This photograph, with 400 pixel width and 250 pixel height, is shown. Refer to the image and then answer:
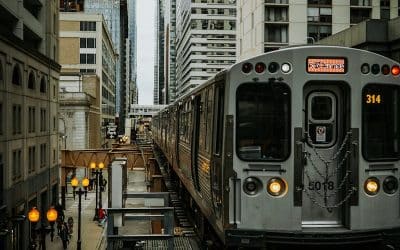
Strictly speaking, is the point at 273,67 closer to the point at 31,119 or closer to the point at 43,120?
the point at 31,119

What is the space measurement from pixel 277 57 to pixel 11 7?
68.1 feet

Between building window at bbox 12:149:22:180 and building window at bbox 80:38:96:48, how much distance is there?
52647mm

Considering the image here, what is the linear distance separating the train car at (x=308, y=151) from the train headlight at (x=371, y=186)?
0.5 inches

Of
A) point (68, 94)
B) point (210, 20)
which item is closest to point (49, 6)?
point (68, 94)

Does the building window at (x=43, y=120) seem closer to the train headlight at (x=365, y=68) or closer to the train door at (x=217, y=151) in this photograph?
the train door at (x=217, y=151)

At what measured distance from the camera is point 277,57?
748 cm

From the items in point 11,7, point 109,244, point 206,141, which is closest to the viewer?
point 109,244

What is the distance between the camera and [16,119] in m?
24.9

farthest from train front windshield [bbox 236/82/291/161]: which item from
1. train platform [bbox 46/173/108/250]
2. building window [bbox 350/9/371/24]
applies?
building window [bbox 350/9/371/24]

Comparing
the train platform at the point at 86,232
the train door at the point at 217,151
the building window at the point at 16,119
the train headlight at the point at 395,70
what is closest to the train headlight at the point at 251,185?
the train door at the point at 217,151

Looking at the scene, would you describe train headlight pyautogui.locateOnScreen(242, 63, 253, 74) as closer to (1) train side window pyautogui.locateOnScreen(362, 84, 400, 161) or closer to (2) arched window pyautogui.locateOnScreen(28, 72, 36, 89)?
(1) train side window pyautogui.locateOnScreen(362, 84, 400, 161)

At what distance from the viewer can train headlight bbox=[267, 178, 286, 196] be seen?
730 cm

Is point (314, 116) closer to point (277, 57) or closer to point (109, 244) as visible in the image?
point (277, 57)

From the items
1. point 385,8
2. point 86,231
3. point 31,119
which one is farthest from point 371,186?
point 385,8
